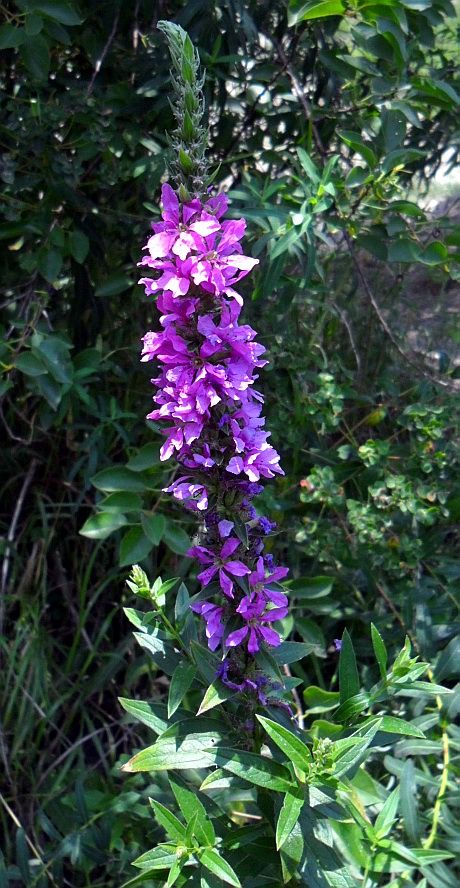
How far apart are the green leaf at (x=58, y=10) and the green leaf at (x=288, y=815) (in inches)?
57.7

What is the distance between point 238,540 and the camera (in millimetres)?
1099

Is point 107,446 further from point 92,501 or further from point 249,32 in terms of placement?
point 249,32

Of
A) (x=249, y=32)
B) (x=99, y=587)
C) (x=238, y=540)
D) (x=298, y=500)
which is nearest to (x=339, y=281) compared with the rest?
(x=298, y=500)

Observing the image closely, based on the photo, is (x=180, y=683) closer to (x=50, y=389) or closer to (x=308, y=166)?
(x=50, y=389)

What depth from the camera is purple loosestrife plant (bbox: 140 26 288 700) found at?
1.00 meters

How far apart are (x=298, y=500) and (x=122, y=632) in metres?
0.70

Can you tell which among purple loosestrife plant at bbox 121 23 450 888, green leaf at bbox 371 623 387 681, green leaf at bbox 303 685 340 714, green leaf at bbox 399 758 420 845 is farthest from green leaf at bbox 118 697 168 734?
green leaf at bbox 399 758 420 845

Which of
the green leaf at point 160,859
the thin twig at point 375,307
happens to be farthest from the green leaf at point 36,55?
the green leaf at point 160,859

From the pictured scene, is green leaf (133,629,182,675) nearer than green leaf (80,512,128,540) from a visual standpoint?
Yes

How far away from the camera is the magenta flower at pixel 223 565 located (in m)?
1.09

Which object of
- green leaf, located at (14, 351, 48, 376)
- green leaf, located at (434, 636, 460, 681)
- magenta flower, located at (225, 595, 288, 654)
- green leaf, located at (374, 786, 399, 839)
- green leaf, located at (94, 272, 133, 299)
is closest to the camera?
magenta flower, located at (225, 595, 288, 654)

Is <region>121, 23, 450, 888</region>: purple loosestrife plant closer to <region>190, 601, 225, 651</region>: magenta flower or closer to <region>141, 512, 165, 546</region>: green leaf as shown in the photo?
<region>190, 601, 225, 651</region>: magenta flower

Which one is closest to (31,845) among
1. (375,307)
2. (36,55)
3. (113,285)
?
(113,285)

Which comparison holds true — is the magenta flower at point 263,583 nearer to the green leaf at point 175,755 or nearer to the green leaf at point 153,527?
the green leaf at point 175,755
